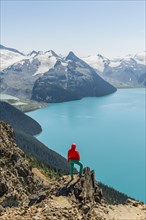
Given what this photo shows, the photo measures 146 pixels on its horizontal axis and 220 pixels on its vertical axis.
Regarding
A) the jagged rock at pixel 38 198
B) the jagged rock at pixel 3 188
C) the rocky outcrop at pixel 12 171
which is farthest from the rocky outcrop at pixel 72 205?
the rocky outcrop at pixel 12 171

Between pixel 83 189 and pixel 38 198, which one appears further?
pixel 83 189

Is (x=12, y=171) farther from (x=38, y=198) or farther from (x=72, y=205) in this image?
(x=72, y=205)

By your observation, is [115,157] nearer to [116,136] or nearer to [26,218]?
[116,136]

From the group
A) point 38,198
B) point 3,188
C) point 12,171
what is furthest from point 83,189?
point 12,171

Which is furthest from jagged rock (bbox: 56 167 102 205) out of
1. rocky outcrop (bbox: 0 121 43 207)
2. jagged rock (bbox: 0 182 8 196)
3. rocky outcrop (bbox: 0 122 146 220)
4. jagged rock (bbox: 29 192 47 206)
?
jagged rock (bbox: 0 182 8 196)

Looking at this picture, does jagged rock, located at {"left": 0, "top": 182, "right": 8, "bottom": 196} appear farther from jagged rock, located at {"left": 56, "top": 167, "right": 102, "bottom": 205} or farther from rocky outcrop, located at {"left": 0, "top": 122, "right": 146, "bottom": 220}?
jagged rock, located at {"left": 56, "top": 167, "right": 102, "bottom": 205}

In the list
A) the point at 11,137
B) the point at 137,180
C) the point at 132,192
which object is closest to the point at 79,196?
the point at 11,137

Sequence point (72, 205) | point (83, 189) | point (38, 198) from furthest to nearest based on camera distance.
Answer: point (83, 189), point (38, 198), point (72, 205)

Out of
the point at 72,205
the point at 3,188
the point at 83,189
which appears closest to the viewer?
the point at 72,205

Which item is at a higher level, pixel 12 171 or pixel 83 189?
pixel 83 189

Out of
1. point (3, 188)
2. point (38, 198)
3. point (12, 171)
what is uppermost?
point (38, 198)

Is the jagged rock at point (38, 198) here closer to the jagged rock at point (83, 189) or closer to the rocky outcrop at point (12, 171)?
the jagged rock at point (83, 189)
